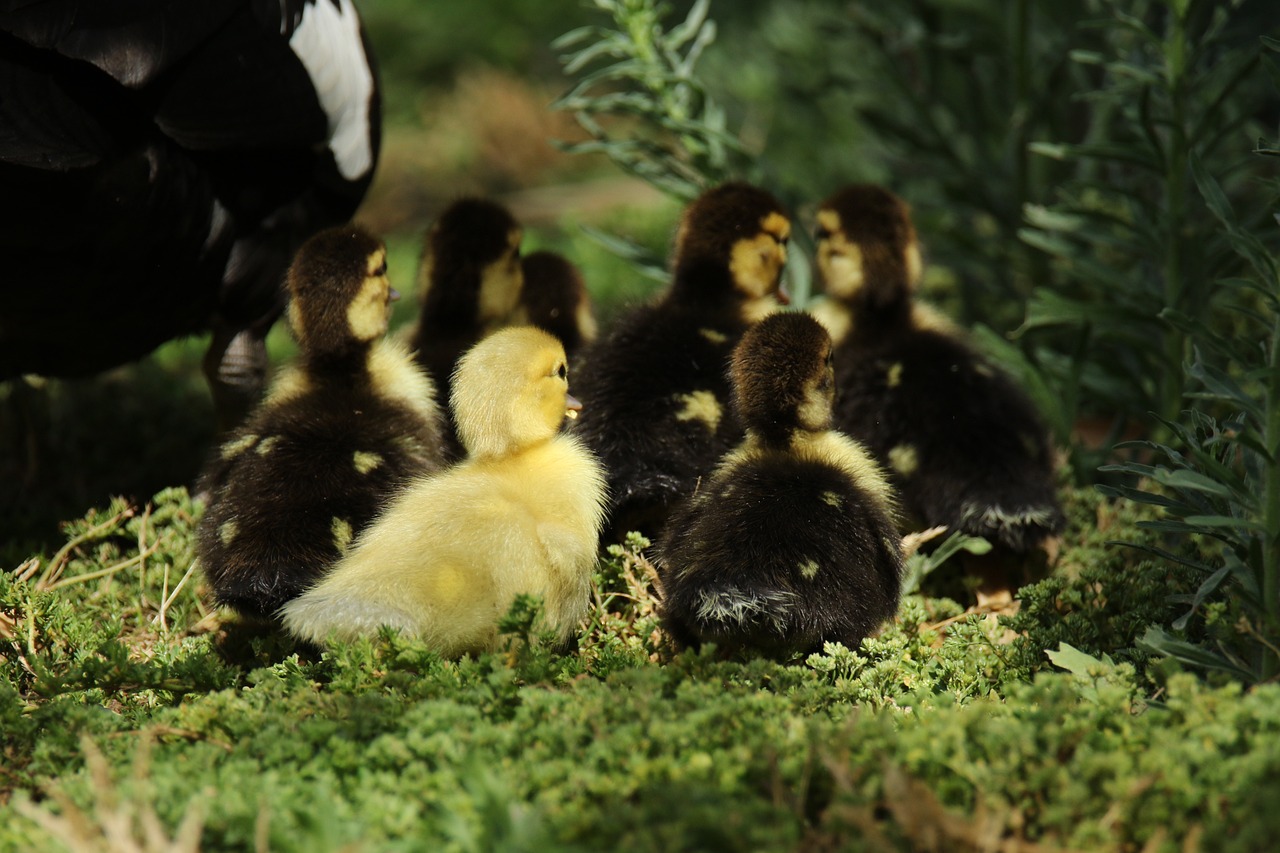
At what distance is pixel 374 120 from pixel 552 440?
1.60 m

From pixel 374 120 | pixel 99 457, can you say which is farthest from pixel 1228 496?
pixel 99 457

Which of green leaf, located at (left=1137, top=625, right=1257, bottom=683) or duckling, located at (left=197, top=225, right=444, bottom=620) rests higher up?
duckling, located at (left=197, top=225, right=444, bottom=620)

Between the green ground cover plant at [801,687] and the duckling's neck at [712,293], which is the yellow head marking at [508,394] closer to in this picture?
the green ground cover plant at [801,687]

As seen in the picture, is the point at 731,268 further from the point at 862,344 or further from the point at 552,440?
the point at 552,440

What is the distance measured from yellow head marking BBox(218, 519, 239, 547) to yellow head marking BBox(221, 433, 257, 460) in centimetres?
27

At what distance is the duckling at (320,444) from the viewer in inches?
120

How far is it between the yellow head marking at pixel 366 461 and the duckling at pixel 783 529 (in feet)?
2.46

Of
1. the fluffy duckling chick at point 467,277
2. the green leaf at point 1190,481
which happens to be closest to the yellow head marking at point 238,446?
the fluffy duckling chick at point 467,277

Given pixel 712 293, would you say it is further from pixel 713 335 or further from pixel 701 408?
pixel 701 408

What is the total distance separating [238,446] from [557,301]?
142 cm

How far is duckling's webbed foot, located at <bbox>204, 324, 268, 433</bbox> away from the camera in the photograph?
165 inches

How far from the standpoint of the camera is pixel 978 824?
79.8 inches

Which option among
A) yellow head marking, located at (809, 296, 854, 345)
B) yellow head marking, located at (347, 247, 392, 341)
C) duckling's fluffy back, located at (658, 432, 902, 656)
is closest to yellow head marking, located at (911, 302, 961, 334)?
yellow head marking, located at (809, 296, 854, 345)

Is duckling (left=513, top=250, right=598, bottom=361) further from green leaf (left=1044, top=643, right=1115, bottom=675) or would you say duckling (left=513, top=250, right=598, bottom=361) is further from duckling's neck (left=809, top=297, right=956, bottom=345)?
green leaf (left=1044, top=643, right=1115, bottom=675)
